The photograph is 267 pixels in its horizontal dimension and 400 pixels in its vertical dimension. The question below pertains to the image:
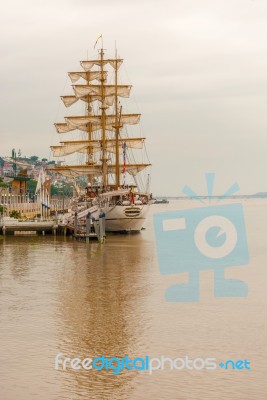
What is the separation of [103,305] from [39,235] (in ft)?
130

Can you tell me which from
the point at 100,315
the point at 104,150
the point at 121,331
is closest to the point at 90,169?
the point at 104,150

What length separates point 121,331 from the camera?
21.8 m

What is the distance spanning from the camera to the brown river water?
1623 centimetres

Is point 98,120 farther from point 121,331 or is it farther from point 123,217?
point 121,331

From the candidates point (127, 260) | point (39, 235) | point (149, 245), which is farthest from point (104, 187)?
point (127, 260)

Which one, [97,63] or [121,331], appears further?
[97,63]

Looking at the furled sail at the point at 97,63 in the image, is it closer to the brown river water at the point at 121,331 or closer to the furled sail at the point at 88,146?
the furled sail at the point at 88,146

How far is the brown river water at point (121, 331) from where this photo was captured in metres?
16.2

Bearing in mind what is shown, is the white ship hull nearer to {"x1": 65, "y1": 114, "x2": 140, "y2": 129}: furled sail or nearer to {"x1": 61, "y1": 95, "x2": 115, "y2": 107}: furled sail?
{"x1": 65, "y1": 114, "x2": 140, "y2": 129}: furled sail

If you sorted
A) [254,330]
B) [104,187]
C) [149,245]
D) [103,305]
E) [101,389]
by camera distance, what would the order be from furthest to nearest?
[104,187], [149,245], [103,305], [254,330], [101,389]

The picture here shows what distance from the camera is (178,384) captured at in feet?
53.9

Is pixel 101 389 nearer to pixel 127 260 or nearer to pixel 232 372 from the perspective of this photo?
pixel 232 372

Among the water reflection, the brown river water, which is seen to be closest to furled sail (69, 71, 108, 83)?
the water reflection

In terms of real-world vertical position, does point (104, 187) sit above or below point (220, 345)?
above
